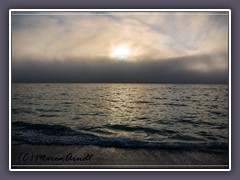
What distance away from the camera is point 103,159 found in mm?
2650

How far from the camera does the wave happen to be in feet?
8.74

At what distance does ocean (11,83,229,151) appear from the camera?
2648mm

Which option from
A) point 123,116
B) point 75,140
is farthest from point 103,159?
point 123,116

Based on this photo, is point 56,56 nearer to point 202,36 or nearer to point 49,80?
point 49,80

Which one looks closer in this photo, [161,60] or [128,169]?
[128,169]

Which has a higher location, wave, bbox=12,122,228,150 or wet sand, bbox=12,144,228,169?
wave, bbox=12,122,228,150

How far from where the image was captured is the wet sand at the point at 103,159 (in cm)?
264

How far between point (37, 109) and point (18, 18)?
3.24ft

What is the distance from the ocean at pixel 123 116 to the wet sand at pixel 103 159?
0.08 metres

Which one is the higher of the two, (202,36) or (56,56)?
(202,36)

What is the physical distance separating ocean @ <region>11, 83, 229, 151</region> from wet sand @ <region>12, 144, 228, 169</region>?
0.26 feet

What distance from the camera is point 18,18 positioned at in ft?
8.63

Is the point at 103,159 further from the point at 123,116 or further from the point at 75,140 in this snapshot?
the point at 123,116
